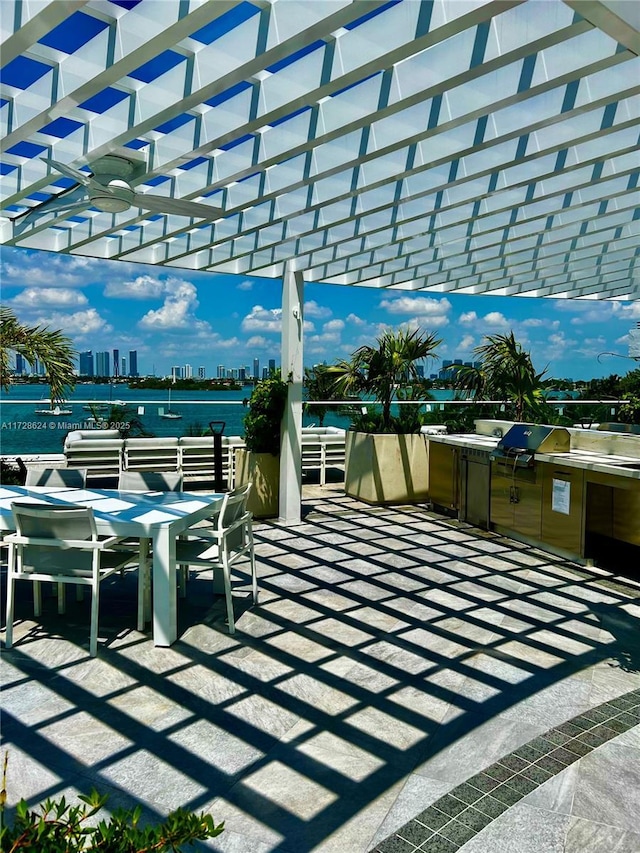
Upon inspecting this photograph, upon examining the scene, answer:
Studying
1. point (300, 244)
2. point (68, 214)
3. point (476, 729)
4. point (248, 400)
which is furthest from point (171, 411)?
point (476, 729)

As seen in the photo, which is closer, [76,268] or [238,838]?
[238,838]

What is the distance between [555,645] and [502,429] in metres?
4.48

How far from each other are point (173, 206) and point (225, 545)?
2.52 m

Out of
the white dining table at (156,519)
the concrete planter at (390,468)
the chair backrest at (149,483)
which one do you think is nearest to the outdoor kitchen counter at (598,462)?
the concrete planter at (390,468)

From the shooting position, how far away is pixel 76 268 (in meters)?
56.3

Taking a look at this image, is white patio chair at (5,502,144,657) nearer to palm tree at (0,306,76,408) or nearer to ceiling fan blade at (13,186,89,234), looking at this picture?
ceiling fan blade at (13,186,89,234)

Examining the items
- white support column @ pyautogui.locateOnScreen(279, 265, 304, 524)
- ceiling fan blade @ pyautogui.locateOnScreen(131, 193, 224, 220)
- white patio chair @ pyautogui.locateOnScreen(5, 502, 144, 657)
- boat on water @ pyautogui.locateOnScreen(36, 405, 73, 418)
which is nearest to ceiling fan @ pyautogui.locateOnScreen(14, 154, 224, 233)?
ceiling fan blade @ pyautogui.locateOnScreen(131, 193, 224, 220)

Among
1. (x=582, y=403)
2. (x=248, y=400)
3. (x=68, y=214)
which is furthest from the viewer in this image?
(x=582, y=403)

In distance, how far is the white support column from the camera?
26.5ft

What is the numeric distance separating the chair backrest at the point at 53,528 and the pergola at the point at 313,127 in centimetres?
216

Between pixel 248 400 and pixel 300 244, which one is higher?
pixel 300 244

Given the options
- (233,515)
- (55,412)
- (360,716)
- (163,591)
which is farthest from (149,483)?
(55,412)

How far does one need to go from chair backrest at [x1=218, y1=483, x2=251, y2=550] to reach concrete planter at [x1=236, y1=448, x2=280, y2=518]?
3224 mm

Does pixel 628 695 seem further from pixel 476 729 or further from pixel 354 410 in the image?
pixel 354 410
